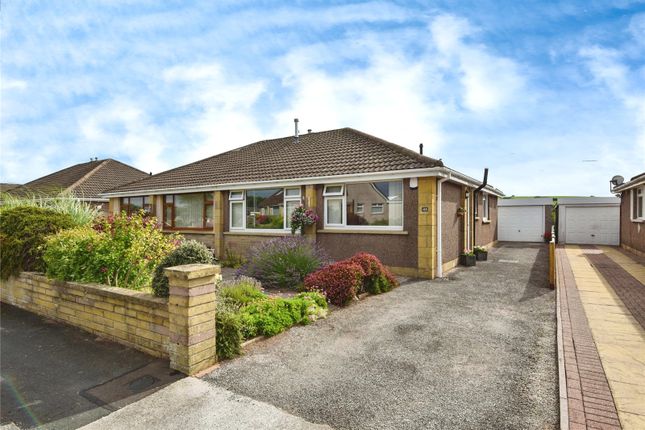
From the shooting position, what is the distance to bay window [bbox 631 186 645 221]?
13712 mm

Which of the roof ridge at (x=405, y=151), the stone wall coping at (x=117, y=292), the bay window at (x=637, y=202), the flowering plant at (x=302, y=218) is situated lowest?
the stone wall coping at (x=117, y=292)

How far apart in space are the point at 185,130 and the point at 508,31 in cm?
886

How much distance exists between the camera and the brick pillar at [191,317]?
148 inches

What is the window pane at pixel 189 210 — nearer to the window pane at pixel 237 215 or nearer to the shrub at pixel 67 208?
the window pane at pixel 237 215

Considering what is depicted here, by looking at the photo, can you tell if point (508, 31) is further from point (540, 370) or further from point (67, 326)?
point (67, 326)

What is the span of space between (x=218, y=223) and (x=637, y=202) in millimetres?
17573

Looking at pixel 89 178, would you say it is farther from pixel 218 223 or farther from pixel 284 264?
pixel 284 264

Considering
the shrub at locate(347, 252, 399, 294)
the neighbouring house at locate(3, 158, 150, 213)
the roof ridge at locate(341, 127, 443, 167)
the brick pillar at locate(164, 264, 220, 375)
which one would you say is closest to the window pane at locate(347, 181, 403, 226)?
the roof ridge at locate(341, 127, 443, 167)

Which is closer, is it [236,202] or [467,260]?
[467,260]

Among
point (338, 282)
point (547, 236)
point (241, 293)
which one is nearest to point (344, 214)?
point (338, 282)

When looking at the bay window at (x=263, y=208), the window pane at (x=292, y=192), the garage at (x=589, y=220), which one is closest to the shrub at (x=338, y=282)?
the bay window at (x=263, y=208)


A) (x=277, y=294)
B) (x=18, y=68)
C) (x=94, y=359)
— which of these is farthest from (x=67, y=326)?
(x=18, y=68)

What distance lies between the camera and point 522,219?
21.4 metres

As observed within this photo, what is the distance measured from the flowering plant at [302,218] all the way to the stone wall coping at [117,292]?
21.2ft
